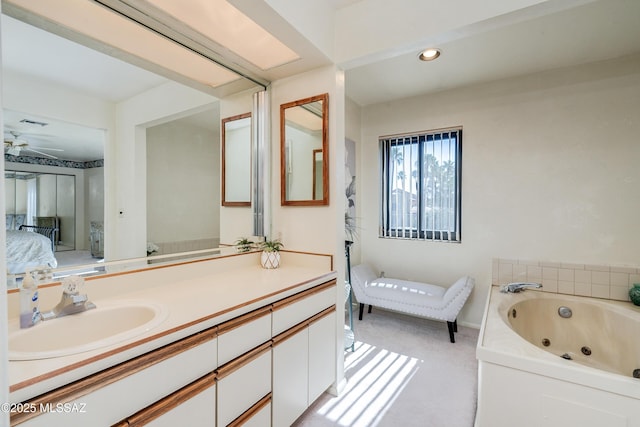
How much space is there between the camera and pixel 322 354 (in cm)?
176

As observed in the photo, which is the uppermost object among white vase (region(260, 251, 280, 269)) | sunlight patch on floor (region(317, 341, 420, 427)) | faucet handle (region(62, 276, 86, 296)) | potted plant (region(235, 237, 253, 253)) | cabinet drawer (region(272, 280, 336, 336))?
potted plant (region(235, 237, 253, 253))

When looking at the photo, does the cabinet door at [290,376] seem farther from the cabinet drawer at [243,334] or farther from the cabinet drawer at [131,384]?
the cabinet drawer at [131,384]

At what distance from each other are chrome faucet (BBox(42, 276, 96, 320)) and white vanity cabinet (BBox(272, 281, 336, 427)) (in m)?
0.77

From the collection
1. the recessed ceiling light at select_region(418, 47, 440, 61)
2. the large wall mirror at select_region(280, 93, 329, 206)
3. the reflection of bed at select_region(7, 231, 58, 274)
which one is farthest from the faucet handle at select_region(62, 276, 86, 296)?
the recessed ceiling light at select_region(418, 47, 440, 61)

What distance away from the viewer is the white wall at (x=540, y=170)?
2361 millimetres

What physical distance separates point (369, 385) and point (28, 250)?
2.15 meters

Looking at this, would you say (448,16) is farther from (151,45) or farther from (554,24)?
(151,45)

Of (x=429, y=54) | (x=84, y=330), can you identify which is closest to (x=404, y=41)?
(x=429, y=54)

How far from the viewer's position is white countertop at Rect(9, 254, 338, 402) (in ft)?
2.30

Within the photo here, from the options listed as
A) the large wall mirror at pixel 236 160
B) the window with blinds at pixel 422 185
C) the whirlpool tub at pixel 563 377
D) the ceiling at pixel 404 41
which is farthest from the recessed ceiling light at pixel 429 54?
the whirlpool tub at pixel 563 377

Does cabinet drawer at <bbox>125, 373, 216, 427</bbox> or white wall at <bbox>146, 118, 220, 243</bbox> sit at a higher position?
white wall at <bbox>146, 118, 220, 243</bbox>

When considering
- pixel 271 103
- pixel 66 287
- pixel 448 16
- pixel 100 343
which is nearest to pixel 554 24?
pixel 448 16

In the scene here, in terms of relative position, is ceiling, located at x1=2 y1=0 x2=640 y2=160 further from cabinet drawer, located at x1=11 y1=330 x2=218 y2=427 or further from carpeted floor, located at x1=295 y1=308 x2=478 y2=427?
carpeted floor, located at x1=295 y1=308 x2=478 y2=427

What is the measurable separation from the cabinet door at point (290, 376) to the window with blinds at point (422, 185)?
2125 mm
